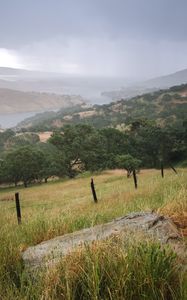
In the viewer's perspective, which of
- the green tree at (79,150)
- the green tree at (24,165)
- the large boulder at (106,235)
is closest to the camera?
the large boulder at (106,235)

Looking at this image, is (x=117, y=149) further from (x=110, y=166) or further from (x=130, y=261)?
(x=130, y=261)

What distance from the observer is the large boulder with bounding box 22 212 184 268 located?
18.6ft

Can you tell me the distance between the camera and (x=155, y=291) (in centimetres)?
425

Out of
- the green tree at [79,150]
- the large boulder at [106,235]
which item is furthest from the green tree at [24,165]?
the large boulder at [106,235]

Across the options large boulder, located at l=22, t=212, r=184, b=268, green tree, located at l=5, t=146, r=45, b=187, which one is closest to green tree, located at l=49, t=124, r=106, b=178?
green tree, located at l=5, t=146, r=45, b=187

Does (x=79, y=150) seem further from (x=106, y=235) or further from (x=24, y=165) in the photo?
(x=106, y=235)

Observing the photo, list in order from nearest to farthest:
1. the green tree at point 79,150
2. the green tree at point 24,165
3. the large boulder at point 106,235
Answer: the large boulder at point 106,235
the green tree at point 24,165
the green tree at point 79,150

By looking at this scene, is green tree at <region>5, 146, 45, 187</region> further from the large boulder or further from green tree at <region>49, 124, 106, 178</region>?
the large boulder

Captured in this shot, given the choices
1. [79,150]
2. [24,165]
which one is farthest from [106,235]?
[79,150]

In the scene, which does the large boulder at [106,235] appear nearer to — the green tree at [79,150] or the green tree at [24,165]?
the green tree at [79,150]

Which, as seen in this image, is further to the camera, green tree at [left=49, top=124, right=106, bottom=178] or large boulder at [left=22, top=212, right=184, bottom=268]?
green tree at [left=49, top=124, right=106, bottom=178]

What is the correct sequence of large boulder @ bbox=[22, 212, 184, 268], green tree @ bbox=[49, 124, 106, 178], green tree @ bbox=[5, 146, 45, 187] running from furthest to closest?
green tree @ bbox=[49, 124, 106, 178]
green tree @ bbox=[5, 146, 45, 187]
large boulder @ bbox=[22, 212, 184, 268]

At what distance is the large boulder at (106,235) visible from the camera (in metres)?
5.66

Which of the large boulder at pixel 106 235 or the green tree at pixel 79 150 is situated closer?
the large boulder at pixel 106 235
